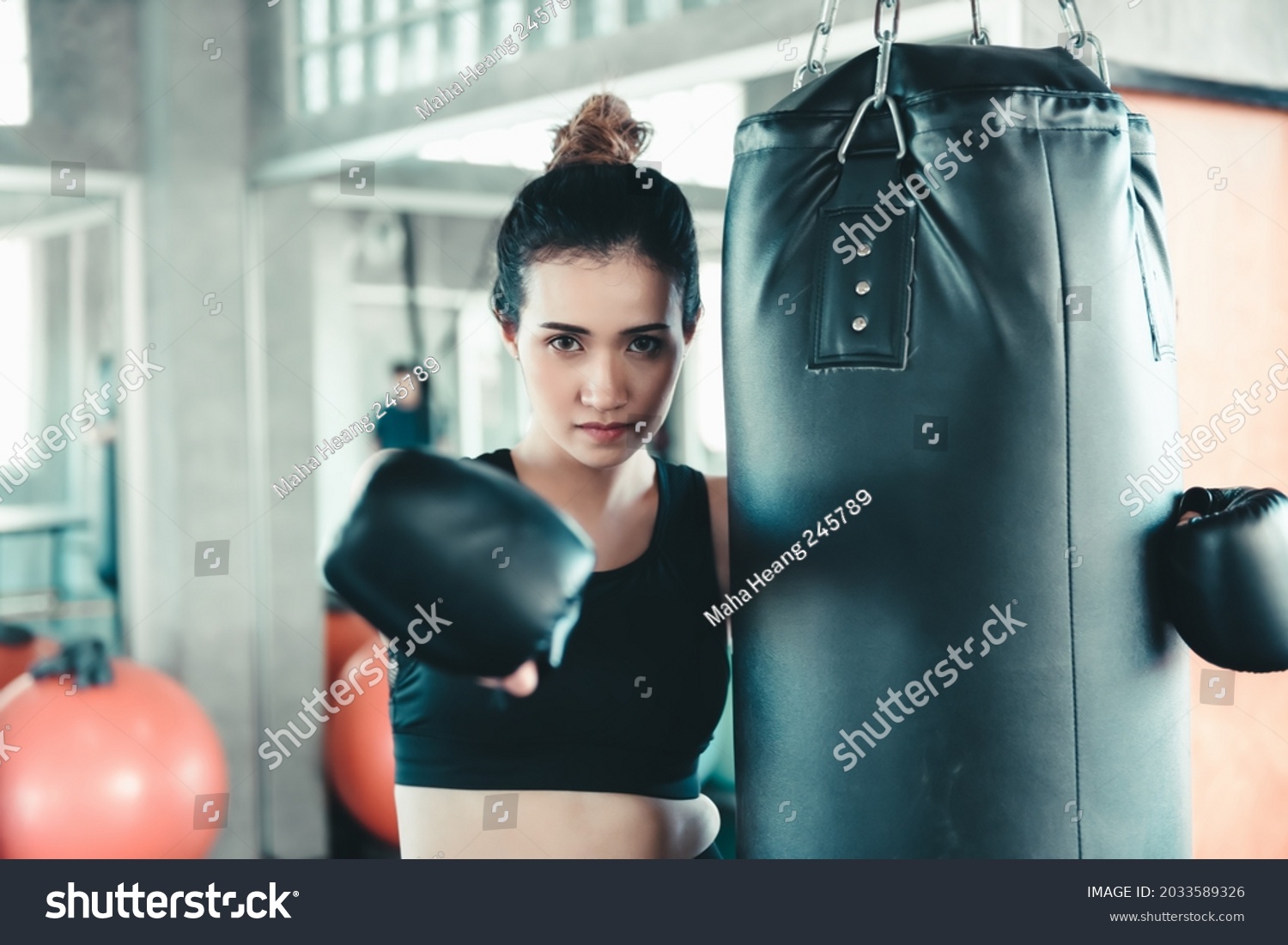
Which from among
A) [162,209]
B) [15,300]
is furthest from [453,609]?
[15,300]

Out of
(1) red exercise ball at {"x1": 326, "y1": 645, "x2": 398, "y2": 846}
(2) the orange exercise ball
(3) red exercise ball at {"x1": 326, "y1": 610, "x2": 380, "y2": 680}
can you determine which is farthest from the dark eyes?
(3) red exercise ball at {"x1": 326, "y1": 610, "x2": 380, "y2": 680}

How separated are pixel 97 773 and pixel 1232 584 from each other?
284 centimetres

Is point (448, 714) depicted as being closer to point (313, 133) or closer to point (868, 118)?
point (868, 118)

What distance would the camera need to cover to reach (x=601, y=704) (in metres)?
1.43

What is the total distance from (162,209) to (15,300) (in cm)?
71

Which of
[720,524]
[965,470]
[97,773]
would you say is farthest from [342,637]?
[965,470]

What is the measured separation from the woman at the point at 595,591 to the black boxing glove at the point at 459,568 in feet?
1.08

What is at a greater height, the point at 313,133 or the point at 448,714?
the point at 313,133

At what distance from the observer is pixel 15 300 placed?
4160 millimetres

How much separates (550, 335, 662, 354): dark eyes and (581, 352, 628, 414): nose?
0.11ft

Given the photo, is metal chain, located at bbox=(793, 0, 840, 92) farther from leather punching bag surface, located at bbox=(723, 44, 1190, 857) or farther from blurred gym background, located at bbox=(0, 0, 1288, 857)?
blurred gym background, located at bbox=(0, 0, 1288, 857)

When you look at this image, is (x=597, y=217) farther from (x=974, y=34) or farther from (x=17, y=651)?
(x=17, y=651)

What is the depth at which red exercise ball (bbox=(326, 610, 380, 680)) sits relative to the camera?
4285mm

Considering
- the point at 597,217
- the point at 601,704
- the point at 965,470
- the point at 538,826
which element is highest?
the point at 597,217
